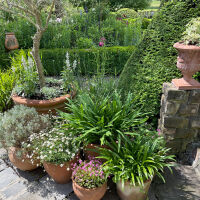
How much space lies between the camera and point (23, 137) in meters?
2.30

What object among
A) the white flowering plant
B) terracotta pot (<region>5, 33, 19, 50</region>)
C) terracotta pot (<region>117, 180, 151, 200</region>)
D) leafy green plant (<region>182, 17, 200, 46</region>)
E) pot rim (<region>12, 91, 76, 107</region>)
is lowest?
terracotta pot (<region>117, 180, 151, 200</region>)

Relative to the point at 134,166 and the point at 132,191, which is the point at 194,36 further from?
the point at 132,191

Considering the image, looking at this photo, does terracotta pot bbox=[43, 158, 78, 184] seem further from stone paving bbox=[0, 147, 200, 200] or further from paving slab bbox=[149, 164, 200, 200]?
paving slab bbox=[149, 164, 200, 200]

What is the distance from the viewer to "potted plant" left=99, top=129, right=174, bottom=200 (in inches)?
73.9

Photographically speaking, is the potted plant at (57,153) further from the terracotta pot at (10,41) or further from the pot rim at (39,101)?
the terracotta pot at (10,41)

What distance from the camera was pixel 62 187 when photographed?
2.21 m

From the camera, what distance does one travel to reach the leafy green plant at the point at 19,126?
7.31 feet

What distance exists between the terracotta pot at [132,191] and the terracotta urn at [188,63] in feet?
3.73

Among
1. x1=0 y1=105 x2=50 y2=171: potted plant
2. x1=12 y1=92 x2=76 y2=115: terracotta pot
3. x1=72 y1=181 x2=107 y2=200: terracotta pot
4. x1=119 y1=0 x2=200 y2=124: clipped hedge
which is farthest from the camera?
x1=12 y1=92 x2=76 y2=115: terracotta pot

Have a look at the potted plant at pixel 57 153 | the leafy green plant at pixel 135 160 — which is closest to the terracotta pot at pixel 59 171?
the potted plant at pixel 57 153

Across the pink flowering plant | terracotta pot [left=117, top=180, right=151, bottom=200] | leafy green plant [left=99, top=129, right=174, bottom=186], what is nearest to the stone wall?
leafy green plant [left=99, top=129, right=174, bottom=186]

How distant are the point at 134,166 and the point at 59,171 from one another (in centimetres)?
81

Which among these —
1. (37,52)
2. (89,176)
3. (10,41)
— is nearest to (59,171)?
(89,176)

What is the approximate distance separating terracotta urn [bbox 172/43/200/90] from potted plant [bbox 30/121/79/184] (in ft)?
4.65
